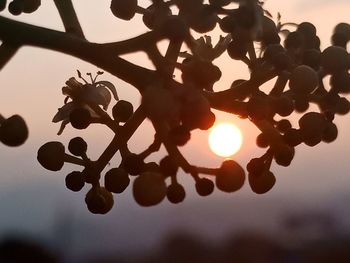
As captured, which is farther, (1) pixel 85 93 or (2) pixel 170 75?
(1) pixel 85 93

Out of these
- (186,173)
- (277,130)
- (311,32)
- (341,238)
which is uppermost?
(341,238)

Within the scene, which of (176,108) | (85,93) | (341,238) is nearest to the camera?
(176,108)

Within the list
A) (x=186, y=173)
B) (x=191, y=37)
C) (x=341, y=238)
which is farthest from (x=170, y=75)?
(x=341, y=238)

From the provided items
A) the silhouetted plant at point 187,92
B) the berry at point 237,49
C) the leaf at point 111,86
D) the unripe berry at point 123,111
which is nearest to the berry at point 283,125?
the silhouetted plant at point 187,92

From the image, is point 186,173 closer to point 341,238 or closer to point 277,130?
point 277,130

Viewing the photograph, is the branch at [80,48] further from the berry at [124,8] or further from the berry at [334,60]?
the berry at [334,60]

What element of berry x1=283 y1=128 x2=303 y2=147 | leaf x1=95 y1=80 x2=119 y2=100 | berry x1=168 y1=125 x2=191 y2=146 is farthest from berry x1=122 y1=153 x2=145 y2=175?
leaf x1=95 y1=80 x2=119 y2=100

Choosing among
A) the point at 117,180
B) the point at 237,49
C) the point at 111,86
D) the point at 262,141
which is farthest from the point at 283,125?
the point at 111,86
